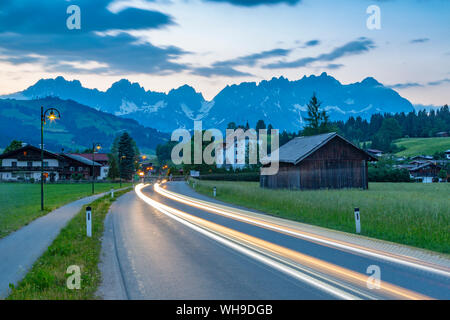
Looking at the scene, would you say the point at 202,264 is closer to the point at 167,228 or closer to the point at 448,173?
the point at 167,228

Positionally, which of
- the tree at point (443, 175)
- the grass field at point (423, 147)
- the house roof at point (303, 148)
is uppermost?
the grass field at point (423, 147)

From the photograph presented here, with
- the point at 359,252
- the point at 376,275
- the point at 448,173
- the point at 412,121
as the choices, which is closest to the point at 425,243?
the point at 359,252

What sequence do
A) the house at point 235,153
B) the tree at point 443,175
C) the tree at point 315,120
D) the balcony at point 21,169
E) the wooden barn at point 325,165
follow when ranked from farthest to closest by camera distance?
the house at point 235,153 < the tree at point 315,120 < the balcony at point 21,169 < the tree at point 443,175 < the wooden barn at point 325,165

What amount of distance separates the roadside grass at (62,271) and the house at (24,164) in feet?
278

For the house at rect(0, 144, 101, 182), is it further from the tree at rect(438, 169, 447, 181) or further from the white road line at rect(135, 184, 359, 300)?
the tree at rect(438, 169, 447, 181)

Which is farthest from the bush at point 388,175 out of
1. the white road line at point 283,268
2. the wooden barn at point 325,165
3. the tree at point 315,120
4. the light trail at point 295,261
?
the white road line at point 283,268

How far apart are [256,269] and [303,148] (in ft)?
105

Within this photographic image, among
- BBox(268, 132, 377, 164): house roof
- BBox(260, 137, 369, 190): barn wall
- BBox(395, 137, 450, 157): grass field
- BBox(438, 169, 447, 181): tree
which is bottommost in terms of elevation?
BBox(438, 169, 447, 181): tree

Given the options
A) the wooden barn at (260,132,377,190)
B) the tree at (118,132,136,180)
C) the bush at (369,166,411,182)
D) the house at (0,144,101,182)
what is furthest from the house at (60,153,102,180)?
the wooden barn at (260,132,377,190)

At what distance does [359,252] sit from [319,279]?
3105 millimetres

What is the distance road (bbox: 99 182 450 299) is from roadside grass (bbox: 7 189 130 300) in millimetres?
283

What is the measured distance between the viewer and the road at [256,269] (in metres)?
6.53

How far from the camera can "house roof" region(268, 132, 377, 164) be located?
3666 centimetres

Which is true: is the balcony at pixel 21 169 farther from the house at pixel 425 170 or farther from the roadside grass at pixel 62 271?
the house at pixel 425 170
